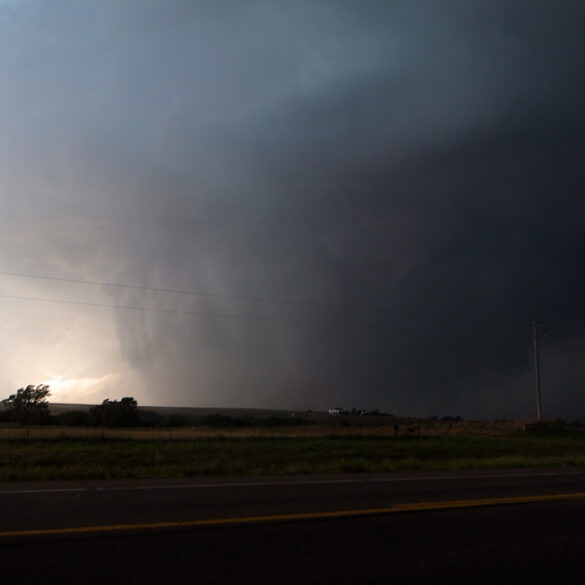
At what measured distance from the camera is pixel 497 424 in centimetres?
7719

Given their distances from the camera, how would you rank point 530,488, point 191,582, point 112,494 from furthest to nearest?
point 530,488, point 112,494, point 191,582

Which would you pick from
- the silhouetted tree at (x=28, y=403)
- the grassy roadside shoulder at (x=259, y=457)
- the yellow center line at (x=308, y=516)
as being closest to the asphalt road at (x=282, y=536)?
the yellow center line at (x=308, y=516)

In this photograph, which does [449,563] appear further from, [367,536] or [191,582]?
[191,582]

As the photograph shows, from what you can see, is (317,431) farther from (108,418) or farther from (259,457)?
(108,418)

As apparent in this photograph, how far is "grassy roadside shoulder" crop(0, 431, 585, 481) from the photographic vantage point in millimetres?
20062

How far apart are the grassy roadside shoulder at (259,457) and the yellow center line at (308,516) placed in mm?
7526

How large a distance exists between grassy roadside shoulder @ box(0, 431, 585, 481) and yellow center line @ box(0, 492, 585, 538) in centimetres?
753

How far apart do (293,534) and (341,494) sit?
4.51 meters

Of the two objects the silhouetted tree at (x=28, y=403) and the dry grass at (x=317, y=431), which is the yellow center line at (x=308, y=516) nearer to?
the dry grass at (x=317, y=431)

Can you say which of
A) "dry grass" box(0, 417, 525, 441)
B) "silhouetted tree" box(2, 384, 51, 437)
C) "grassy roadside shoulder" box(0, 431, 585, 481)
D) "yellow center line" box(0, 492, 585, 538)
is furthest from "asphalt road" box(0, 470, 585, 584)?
"silhouetted tree" box(2, 384, 51, 437)

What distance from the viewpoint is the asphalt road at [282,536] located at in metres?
7.39

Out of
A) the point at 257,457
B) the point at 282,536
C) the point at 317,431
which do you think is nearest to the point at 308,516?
the point at 282,536

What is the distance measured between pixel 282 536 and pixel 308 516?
5.47 ft

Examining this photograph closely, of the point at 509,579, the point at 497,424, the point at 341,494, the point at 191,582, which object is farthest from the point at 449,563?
the point at 497,424
